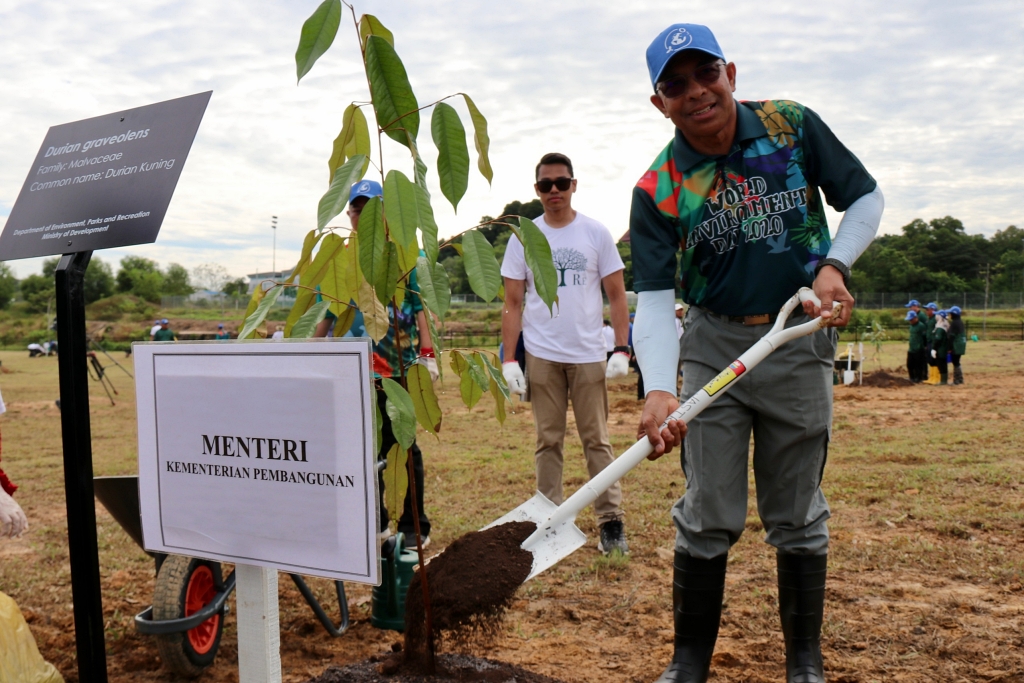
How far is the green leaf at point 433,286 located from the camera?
5.29 feet

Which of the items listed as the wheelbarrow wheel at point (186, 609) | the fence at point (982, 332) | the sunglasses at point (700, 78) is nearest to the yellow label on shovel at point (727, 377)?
the sunglasses at point (700, 78)

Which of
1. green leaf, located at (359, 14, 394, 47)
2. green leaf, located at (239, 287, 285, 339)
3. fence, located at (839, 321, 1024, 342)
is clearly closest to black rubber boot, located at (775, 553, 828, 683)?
green leaf, located at (239, 287, 285, 339)

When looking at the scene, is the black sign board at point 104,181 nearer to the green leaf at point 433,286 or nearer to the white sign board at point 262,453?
the white sign board at point 262,453

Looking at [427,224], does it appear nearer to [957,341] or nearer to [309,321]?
[309,321]

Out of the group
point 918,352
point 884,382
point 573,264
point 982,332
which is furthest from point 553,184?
point 982,332

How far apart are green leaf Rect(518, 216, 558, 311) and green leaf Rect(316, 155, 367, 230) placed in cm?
37

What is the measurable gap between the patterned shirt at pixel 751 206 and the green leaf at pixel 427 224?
902mm

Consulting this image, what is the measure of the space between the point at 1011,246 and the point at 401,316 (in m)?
83.5

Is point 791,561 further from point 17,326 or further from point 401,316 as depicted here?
point 17,326

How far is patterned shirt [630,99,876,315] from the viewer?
211cm

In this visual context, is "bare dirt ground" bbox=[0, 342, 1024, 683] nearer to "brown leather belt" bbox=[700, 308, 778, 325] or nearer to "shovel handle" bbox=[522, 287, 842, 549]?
"shovel handle" bbox=[522, 287, 842, 549]

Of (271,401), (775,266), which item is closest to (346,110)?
(271,401)

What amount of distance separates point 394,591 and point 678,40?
2.09 meters

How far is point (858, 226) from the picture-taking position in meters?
2.12
